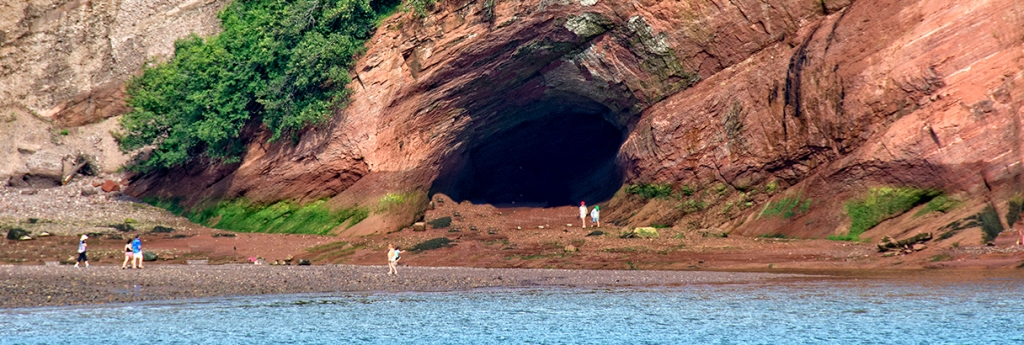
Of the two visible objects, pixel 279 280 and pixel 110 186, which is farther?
pixel 110 186

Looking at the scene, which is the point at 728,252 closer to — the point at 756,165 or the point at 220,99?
the point at 756,165

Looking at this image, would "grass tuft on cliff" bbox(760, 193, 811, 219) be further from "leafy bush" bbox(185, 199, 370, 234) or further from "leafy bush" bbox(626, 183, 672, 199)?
"leafy bush" bbox(185, 199, 370, 234)

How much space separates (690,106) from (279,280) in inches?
571

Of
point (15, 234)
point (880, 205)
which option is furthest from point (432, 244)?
point (15, 234)

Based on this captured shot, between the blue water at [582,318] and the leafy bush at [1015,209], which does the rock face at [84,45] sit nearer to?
the blue water at [582,318]

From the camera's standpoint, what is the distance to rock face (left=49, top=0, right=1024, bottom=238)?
27.1m

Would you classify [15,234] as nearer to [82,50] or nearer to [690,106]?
[82,50]

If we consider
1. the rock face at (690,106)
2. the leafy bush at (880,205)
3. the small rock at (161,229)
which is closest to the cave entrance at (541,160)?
the rock face at (690,106)

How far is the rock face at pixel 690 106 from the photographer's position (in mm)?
→ 27141

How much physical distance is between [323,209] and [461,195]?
6.66m

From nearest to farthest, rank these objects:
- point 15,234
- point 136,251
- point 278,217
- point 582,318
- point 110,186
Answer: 1. point 582,318
2. point 136,251
3. point 15,234
4. point 278,217
5. point 110,186

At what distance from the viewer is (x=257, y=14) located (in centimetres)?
3984

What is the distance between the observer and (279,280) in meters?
26.2

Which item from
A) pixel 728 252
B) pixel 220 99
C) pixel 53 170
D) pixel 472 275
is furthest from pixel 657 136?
pixel 53 170
